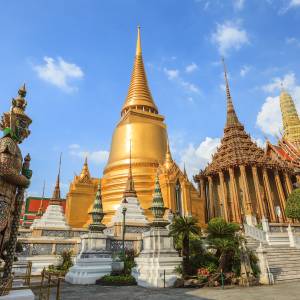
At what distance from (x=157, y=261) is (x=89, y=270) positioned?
133 inches

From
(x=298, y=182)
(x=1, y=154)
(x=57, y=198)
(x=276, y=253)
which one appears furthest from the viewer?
(x=298, y=182)

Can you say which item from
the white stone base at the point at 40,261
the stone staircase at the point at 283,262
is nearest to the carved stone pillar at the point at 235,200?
the stone staircase at the point at 283,262

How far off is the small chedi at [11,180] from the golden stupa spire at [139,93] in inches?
1122

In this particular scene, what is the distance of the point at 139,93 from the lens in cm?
3553

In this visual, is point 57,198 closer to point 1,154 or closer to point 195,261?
point 195,261

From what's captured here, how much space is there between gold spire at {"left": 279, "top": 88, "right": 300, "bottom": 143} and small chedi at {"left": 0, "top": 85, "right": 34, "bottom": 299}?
43.2 meters

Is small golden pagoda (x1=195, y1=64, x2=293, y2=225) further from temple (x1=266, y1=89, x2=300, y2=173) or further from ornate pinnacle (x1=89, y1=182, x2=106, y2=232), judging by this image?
ornate pinnacle (x1=89, y1=182, x2=106, y2=232)

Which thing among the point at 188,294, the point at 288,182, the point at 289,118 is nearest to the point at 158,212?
the point at 188,294

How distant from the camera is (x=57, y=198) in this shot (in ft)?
83.4

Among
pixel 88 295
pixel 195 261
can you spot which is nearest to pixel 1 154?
pixel 88 295

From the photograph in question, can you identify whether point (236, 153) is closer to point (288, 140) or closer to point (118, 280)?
point (288, 140)

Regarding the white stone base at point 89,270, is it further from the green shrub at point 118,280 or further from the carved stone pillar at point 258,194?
the carved stone pillar at point 258,194

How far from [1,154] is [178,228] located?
896 centimetres

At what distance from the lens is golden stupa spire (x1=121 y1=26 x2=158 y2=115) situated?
34.4 m
